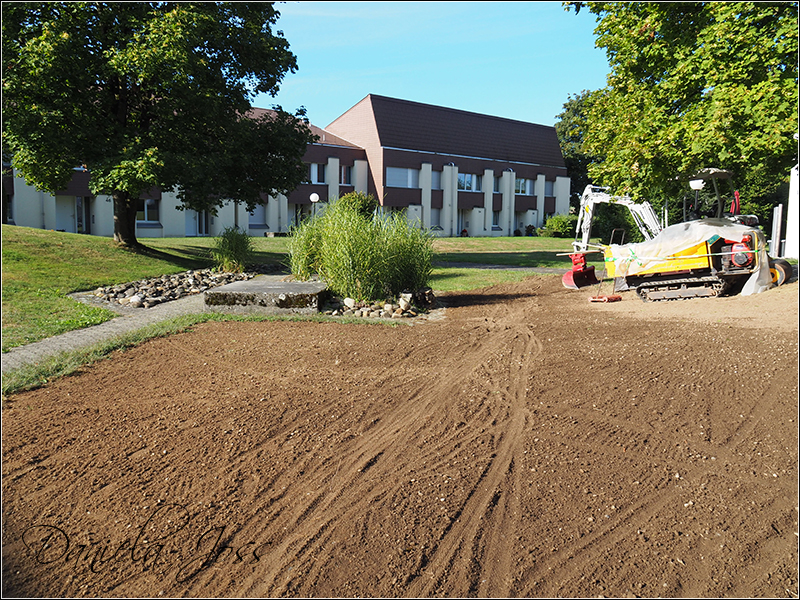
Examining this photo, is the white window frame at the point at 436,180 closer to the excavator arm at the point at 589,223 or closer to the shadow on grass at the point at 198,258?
the excavator arm at the point at 589,223

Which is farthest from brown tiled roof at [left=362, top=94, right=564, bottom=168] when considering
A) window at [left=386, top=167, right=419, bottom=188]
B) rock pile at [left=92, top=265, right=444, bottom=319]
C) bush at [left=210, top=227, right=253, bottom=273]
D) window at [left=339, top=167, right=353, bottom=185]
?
rock pile at [left=92, top=265, right=444, bottom=319]

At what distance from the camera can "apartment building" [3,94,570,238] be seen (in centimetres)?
3544

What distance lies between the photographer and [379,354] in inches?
268

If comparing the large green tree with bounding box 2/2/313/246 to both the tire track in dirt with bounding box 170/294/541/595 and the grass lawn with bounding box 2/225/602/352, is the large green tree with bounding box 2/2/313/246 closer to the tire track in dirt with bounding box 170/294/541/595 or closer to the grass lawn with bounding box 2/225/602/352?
the grass lawn with bounding box 2/225/602/352

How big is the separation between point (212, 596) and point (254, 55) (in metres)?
12.0

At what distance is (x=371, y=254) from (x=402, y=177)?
32.8 m

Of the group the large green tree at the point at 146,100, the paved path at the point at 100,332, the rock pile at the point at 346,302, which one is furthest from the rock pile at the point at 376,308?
the large green tree at the point at 146,100

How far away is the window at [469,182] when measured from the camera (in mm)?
46125

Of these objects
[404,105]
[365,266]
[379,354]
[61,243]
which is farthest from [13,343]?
[404,105]

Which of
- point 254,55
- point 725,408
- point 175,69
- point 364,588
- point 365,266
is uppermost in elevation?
point 254,55

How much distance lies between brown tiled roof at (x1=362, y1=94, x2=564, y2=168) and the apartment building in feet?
0.27

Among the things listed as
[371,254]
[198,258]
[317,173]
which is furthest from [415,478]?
[317,173]

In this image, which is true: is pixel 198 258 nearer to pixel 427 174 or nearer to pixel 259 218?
pixel 259 218

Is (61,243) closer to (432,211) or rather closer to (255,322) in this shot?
(255,322)
